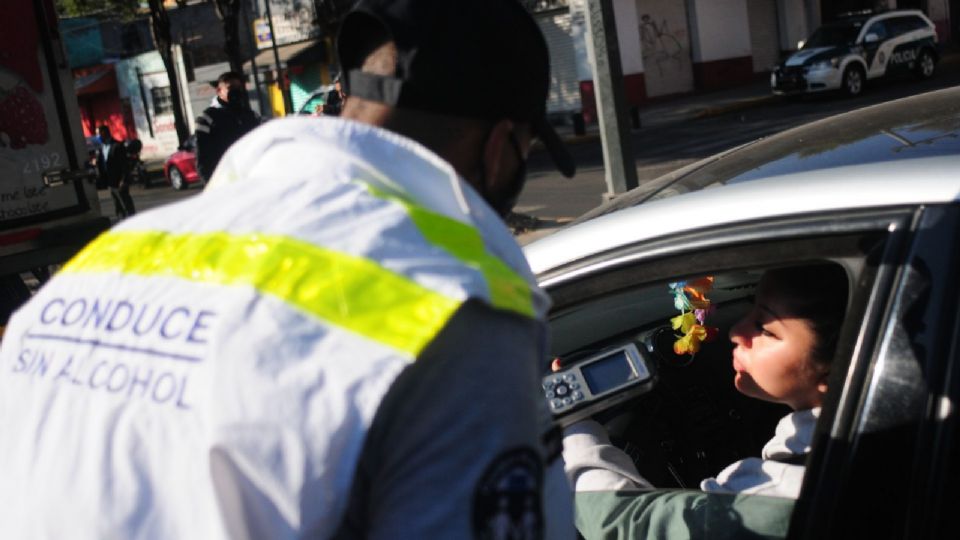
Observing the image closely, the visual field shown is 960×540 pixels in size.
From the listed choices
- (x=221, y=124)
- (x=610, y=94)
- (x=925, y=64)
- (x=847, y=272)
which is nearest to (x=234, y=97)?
(x=221, y=124)

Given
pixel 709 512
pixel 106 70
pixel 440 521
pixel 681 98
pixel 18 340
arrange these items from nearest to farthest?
pixel 440 521 → pixel 18 340 → pixel 709 512 → pixel 681 98 → pixel 106 70

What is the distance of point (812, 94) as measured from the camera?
2133 cm

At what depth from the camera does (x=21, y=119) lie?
7316 millimetres

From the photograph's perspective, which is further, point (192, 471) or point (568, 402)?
point (568, 402)

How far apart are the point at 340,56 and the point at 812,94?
70.2 feet

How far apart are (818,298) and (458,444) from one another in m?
1.15

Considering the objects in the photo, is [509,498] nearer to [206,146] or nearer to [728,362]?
[728,362]

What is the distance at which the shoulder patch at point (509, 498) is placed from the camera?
0.97 meters

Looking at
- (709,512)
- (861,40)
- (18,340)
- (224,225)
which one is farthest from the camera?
(861,40)

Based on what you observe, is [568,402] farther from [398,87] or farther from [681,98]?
[681,98]

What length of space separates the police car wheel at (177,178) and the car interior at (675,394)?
68.7ft

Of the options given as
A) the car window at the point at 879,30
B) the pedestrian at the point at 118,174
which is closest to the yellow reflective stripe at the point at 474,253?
the pedestrian at the point at 118,174

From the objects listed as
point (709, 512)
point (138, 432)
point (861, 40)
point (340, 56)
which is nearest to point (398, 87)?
point (340, 56)

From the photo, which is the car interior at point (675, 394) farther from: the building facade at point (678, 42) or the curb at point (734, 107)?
the building facade at point (678, 42)
